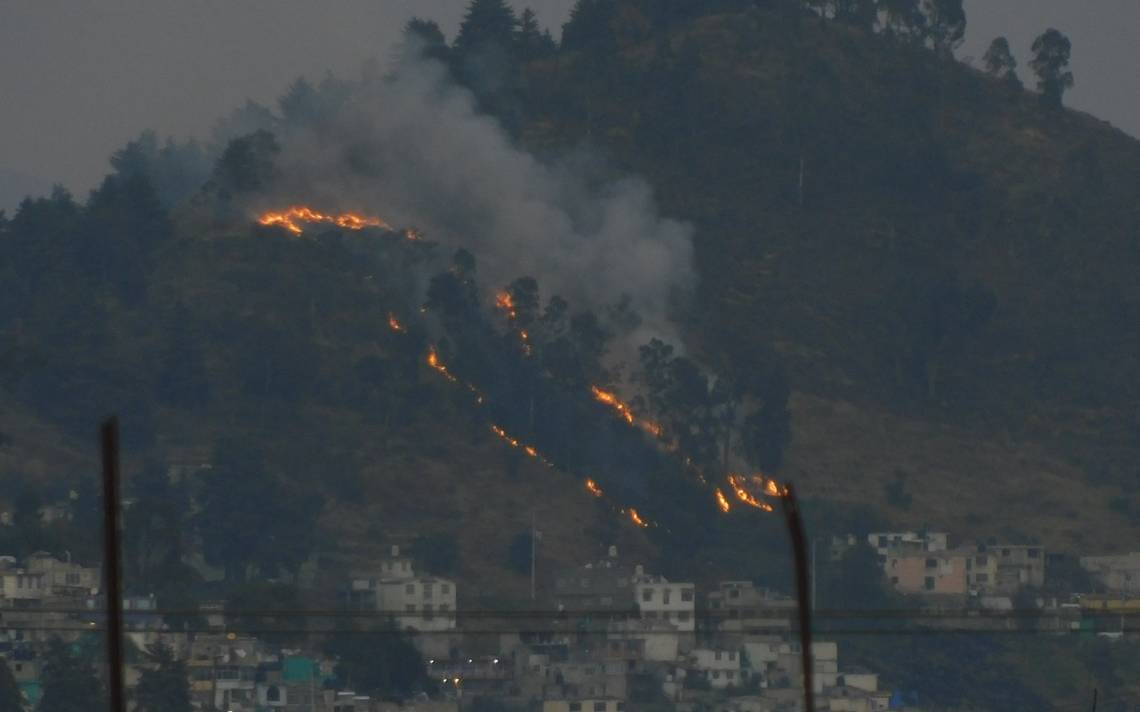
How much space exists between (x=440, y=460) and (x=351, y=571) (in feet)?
36.9

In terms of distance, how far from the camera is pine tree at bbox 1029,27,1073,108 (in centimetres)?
11550

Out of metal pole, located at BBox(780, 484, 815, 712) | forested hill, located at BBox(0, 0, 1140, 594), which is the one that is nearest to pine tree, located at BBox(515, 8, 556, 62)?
forested hill, located at BBox(0, 0, 1140, 594)

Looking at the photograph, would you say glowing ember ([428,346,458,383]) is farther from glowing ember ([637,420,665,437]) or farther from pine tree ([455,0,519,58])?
pine tree ([455,0,519,58])

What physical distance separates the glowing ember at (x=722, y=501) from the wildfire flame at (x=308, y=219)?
2383 centimetres

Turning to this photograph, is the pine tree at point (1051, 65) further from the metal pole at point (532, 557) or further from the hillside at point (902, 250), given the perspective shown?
the metal pole at point (532, 557)

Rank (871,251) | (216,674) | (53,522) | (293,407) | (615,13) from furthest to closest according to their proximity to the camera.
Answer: (615,13)
(871,251)
(293,407)
(53,522)
(216,674)

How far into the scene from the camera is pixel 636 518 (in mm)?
89875

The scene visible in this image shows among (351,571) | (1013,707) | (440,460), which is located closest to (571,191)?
(440,460)

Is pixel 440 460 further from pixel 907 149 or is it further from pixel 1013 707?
pixel 907 149

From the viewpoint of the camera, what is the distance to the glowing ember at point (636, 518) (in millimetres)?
89562

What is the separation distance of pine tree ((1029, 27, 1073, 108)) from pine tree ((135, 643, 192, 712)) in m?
69.1

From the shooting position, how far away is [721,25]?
123m

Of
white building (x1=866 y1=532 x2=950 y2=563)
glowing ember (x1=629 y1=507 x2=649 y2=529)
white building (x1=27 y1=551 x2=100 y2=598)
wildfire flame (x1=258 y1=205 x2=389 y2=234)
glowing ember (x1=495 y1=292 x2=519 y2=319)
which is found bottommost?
white building (x1=27 y1=551 x2=100 y2=598)

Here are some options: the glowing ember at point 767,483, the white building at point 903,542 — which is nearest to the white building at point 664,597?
the white building at point 903,542
